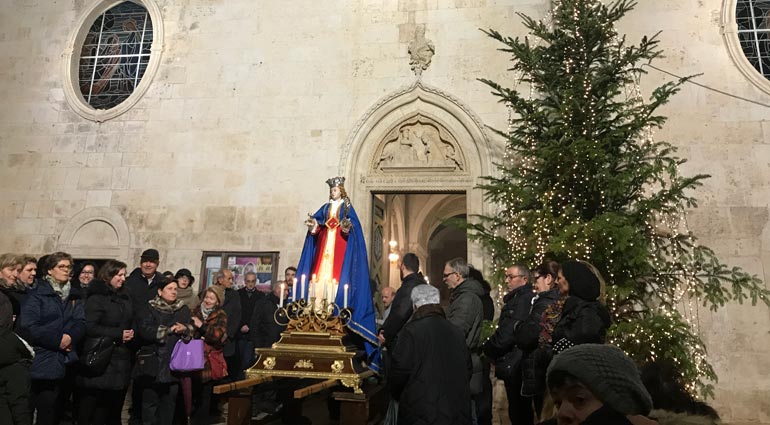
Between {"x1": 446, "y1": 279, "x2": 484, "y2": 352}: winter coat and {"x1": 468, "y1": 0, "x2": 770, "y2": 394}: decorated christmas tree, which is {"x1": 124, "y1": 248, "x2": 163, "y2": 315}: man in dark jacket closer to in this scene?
{"x1": 446, "y1": 279, "x2": 484, "y2": 352}: winter coat

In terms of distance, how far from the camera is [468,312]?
13.0ft

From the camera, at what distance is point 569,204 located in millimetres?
5824

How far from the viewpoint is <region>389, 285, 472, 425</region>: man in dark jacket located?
8.97 ft

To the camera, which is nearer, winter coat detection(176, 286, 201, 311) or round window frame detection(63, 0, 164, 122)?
winter coat detection(176, 286, 201, 311)

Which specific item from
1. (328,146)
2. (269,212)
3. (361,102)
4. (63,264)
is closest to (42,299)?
(63,264)

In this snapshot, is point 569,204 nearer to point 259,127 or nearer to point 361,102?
point 361,102

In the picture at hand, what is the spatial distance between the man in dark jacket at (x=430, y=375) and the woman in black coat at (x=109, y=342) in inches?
108

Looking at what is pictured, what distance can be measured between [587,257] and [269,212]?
5.09m

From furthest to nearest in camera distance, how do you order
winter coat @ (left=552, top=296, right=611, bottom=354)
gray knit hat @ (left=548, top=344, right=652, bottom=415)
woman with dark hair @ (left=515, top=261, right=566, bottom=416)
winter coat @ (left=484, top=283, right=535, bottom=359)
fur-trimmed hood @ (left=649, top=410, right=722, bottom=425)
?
winter coat @ (left=484, top=283, right=535, bottom=359) < woman with dark hair @ (left=515, top=261, right=566, bottom=416) < winter coat @ (left=552, top=296, right=611, bottom=354) < fur-trimmed hood @ (left=649, top=410, right=722, bottom=425) < gray knit hat @ (left=548, top=344, right=652, bottom=415)

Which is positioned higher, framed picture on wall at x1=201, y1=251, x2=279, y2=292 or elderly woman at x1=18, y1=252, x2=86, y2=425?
framed picture on wall at x1=201, y1=251, x2=279, y2=292

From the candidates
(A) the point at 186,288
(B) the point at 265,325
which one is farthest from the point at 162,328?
(B) the point at 265,325

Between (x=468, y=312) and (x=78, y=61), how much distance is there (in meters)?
9.38

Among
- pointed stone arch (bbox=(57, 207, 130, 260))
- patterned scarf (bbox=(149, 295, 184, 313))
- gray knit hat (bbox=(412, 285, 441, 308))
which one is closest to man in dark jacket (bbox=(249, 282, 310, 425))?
patterned scarf (bbox=(149, 295, 184, 313))

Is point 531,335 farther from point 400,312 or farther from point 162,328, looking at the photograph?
point 162,328
